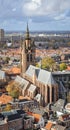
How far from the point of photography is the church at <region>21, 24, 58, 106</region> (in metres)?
74.6

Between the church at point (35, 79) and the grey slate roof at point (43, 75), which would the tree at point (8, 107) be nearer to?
the church at point (35, 79)

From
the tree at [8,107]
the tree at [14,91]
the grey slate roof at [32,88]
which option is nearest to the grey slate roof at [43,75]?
the grey slate roof at [32,88]

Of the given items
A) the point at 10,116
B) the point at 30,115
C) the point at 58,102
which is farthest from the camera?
the point at 58,102

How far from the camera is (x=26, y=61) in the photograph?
88.7 m

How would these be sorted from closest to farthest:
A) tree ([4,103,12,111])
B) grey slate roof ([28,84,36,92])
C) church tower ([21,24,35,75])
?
1. tree ([4,103,12,111])
2. grey slate roof ([28,84,36,92])
3. church tower ([21,24,35,75])

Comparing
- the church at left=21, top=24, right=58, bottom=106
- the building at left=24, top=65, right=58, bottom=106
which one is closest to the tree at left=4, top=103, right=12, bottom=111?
the church at left=21, top=24, right=58, bottom=106

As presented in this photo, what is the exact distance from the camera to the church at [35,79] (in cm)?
7462

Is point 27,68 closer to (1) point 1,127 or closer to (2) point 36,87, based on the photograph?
(2) point 36,87

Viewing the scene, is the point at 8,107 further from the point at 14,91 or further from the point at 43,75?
the point at 43,75

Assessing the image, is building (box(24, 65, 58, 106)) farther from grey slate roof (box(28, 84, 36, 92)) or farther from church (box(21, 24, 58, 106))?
grey slate roof (box(28, 84, 36, 92))

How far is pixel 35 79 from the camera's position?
81.0 metres

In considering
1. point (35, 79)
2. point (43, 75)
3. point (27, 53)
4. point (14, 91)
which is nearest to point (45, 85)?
point (43, 75)

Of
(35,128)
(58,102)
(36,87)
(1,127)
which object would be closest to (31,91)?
(36,87)

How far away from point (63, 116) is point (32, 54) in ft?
98.3
